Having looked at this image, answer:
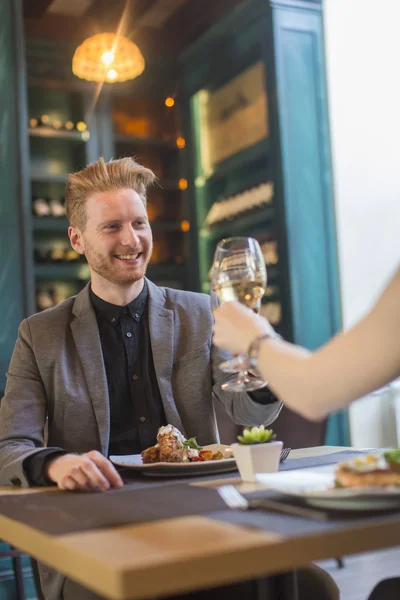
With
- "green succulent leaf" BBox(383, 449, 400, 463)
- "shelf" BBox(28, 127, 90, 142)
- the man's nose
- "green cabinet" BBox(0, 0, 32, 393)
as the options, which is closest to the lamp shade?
"shelf" BBox(28, 127, 90, 142)

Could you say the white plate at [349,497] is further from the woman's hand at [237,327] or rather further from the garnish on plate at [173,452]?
the garnish on plate at [173,452]

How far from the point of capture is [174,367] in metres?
2.06

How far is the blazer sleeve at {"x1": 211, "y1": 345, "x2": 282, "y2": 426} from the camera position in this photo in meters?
1.80

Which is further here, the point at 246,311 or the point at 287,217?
the point at 287,217

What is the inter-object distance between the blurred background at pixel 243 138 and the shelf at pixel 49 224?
1cm

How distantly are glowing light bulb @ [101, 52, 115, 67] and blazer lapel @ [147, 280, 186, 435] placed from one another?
351 centimetres

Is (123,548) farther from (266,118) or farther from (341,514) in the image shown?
(266,118)

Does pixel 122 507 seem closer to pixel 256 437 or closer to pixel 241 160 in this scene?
pixel 256 437

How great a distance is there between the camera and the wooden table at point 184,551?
0.81 meters

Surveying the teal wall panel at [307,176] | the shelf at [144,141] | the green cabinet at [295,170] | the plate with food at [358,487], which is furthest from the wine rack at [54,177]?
the plate with food at [358,487]

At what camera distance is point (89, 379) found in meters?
1.91

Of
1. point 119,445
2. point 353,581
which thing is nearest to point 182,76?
point 353,581

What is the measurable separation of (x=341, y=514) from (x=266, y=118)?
4.52 metres

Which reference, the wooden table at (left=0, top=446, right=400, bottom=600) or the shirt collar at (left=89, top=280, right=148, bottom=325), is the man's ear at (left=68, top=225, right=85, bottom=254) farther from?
the wooden table at (left=0, top=446, right=400, bottom=600)
